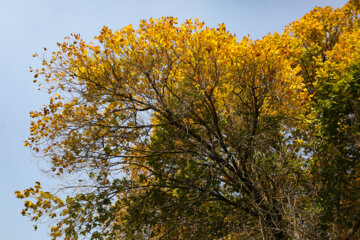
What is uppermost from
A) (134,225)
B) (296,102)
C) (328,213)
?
(296,102)

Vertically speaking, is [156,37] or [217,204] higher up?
[156,37]

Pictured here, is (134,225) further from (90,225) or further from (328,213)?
(328,213)

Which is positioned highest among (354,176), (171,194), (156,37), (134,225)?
(156,37)

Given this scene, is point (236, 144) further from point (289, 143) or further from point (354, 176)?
point (354, 176)

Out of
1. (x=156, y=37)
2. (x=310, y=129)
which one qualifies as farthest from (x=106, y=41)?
(x=310, y=129)

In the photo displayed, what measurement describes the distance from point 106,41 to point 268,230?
5.83 metres

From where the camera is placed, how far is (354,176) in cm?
588

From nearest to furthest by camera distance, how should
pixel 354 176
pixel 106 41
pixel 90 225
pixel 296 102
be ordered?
pixel 354 176 → pixel 90 225 → pixel 106 41 → pixel 296 102

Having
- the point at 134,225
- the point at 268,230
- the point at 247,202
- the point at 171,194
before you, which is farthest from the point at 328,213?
the point at 134,225

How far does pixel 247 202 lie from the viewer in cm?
761

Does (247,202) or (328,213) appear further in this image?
(247,202)

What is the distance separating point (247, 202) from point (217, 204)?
0.96 m

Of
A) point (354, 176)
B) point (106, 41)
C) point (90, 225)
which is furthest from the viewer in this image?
point (106, 41)

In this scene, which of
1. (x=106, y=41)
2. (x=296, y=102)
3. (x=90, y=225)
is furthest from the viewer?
(x=296, y=102)
